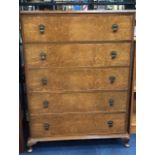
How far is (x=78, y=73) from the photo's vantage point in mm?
1921

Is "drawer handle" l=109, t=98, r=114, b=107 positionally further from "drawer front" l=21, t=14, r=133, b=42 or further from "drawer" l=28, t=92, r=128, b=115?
"drawer front" l=21, t=14, r=133, b=42

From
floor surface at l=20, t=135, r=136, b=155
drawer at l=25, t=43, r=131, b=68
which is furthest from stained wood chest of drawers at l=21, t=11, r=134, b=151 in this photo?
floor surface at l=20, t=135, r=136, b=155

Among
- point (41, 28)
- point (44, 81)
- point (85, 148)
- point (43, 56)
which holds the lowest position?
point (85, 148)

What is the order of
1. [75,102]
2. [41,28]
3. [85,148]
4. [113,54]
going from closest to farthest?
[41,28]
[113,54]
[75,102]
[85,148]

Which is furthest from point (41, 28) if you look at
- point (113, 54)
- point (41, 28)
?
point (113, 54)

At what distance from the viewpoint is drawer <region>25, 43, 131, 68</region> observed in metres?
1.84

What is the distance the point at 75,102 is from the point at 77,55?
0.39 meters

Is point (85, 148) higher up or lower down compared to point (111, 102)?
lower down

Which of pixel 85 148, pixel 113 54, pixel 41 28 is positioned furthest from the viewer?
pixel 85 148

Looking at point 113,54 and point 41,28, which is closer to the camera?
point 41,28

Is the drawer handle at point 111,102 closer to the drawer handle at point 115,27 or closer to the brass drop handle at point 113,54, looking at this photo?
the brass drop handle at point 113,54

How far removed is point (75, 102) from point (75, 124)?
0.64ft

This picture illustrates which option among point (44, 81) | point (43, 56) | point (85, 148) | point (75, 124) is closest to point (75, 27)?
point (43, 56)

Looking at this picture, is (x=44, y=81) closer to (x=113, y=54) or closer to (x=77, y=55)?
(x=77, y=55)
